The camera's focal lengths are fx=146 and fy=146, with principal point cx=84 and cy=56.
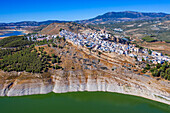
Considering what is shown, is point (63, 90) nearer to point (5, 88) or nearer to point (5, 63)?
point (5, 88)

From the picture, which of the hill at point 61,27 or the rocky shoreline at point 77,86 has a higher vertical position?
the hill at point 61,27

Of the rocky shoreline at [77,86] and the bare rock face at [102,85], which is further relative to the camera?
the bare rock face at [102,85]

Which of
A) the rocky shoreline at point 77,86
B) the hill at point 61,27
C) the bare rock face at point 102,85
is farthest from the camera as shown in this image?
the hill at point 61,27

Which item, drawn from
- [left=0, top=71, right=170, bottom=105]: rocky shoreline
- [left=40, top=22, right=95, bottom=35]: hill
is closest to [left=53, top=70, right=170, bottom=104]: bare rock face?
[left=0, top=71, right=170, bottom=105]: rocky shoreline

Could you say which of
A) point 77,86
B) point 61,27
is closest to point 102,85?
point 77,86

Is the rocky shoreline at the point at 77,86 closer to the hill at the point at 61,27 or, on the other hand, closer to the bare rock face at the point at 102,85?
the bare rock face at the point at 102,85

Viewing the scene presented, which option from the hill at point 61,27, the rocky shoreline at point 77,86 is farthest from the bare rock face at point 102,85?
the hill at point 61,27

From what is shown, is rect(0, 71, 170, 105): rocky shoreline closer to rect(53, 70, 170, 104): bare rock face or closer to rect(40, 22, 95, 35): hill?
rect(53, 70, 170, 104): bare rock face

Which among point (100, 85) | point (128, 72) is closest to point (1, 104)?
point (100, 85)

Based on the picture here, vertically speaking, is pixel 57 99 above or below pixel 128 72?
below
